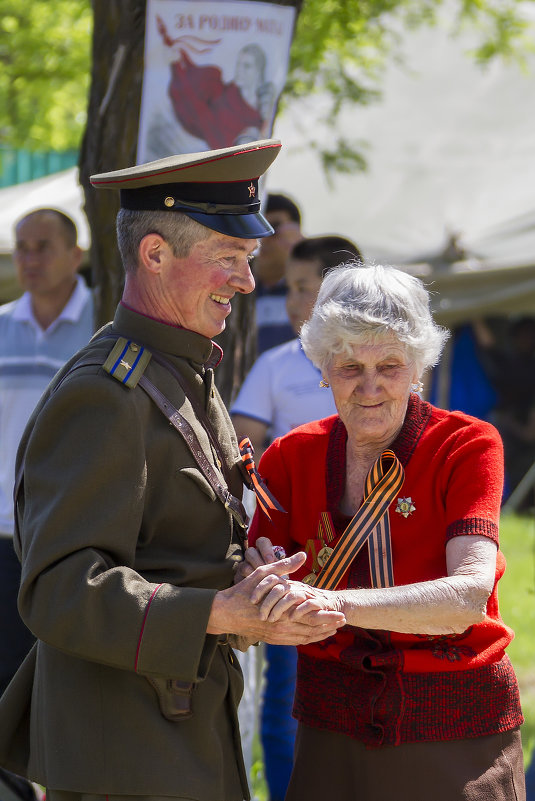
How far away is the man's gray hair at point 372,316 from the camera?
8.64 feet

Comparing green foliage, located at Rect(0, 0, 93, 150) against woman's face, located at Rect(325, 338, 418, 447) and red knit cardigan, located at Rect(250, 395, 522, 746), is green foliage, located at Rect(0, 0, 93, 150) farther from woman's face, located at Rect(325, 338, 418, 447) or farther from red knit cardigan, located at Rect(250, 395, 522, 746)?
red knit cardigan, located at Rect(250, 395, 522, 746)

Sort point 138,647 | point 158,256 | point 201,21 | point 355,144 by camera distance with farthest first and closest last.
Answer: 1. point 355,144
2. point 201,21
3. point 158,256
4. point 138,647

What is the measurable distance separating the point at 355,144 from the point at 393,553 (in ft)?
28.9

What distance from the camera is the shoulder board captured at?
2324 mm

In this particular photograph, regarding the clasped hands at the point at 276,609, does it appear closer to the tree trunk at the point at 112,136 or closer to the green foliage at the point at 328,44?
the tree trunk at the point at 112,136

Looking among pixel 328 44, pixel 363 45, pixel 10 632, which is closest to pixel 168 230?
pixel 10 632

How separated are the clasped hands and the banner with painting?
1820mm

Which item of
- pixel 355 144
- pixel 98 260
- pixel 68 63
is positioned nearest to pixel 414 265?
pixel 355 144

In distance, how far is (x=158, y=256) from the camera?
2.46 metres

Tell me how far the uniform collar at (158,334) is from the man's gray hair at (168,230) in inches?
4.6

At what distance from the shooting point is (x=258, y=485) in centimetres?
268

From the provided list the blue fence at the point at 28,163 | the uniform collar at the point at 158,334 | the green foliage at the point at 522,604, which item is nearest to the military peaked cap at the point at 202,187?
the uniform collar at the point at 158,334

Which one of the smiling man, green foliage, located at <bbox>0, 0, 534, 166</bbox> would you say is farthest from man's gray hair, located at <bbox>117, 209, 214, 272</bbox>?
green foliage, located at <bbox>0, 0, 534, 166</bbox>

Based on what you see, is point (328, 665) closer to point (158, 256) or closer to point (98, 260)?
point (158, 256)
